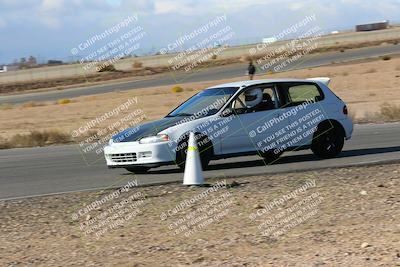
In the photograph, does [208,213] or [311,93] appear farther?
[311,93]

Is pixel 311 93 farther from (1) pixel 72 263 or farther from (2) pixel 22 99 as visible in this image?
(2) pixel 22 99

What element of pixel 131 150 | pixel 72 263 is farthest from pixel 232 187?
pixel 72 263

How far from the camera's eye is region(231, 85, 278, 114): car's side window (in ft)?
49.1

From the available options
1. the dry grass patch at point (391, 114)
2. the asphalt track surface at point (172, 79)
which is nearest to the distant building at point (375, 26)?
the asphalt track surface at point (172, 79)

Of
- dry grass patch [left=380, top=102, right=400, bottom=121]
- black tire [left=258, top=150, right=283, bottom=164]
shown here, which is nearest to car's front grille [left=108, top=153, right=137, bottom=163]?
black tire [left=258, top=150, right=283, bottom=164]

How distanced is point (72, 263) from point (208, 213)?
2.58 meters

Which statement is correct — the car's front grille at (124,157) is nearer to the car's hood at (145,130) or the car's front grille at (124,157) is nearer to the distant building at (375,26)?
the car's hood at (145,130)

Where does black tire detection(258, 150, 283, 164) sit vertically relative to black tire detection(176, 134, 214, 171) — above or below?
below

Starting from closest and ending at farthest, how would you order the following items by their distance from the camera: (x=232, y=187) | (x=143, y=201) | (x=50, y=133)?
(x=143, y=201) < (x=232, y=187) < (x=50, y=133)

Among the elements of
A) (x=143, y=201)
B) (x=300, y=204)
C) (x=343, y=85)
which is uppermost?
(x=143, y=201)

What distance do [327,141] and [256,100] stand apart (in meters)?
1.66

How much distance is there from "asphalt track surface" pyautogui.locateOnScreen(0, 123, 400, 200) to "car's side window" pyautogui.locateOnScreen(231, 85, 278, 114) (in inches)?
41.1

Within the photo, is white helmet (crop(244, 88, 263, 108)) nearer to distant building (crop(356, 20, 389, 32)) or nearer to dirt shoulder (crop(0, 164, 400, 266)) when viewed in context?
dirt shoulder (crop(0, 164, 400, 266))

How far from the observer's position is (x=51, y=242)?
338 inches
